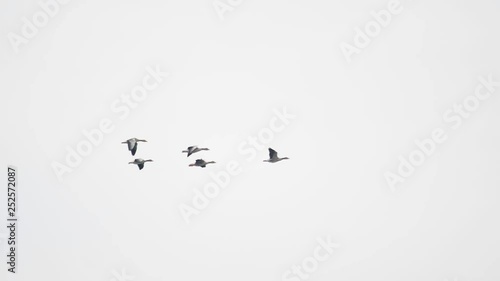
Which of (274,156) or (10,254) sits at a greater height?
(10,254)

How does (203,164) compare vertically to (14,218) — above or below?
below

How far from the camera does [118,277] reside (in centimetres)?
19462

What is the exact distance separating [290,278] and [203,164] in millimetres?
104050

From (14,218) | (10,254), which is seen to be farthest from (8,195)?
(10,254)

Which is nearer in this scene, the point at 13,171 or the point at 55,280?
the point at 13,171

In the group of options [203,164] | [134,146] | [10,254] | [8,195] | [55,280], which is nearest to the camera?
[134,146]

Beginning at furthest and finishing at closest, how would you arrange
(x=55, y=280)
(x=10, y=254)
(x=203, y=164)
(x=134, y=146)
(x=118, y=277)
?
1. (x=118, y=277)
2. (x=55, y=280)
3. (x=10, y=254)
4. (x=203, y=164)
5. (x=134, y=146)

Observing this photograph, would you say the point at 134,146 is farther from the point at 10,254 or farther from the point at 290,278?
the point at 290,278

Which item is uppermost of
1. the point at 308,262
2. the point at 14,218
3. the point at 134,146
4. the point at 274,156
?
the point at 14,218

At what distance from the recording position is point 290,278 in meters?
200

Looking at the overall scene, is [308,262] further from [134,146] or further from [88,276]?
[88,276]

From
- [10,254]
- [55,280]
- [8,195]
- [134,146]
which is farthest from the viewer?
[55,280]

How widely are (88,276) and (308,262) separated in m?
86.0

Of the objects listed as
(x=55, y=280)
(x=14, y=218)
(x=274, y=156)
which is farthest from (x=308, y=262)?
(x=55, y=280)
